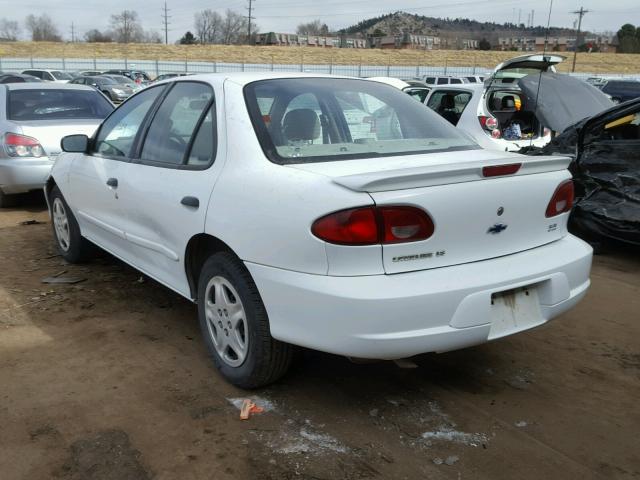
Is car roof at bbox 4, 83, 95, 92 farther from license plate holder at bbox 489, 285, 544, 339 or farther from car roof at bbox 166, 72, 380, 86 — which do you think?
license plate holder at bbox 489, 285, 544, 339

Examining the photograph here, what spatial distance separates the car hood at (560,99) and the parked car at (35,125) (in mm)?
5281

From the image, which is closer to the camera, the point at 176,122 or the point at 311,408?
the point at 311,408

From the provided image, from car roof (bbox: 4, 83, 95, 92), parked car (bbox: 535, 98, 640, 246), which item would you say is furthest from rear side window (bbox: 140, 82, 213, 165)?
car roof (bbox: 4, 83, 95, 92)

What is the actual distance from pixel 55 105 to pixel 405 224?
6.64 meters

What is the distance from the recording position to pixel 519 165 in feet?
9.41

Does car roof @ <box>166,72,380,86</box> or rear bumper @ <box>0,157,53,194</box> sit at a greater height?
car roof @ <box>166,72,380,86</box>

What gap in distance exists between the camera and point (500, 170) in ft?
9.14

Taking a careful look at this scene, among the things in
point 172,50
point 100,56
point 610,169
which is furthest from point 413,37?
point 610,169

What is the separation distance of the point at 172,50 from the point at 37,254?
223 feet

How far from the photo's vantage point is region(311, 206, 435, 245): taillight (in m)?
2.49

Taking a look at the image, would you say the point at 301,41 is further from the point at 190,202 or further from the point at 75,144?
the point at 190,202

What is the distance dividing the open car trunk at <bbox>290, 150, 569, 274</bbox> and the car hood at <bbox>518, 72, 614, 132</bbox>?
4427 mm

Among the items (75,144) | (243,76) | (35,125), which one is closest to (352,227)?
(243,76)

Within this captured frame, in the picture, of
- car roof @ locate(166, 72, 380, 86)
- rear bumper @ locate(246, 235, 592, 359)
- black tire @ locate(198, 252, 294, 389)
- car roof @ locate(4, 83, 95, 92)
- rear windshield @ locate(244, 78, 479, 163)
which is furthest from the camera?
car roof @ locate(4, 83, 95, 92)
